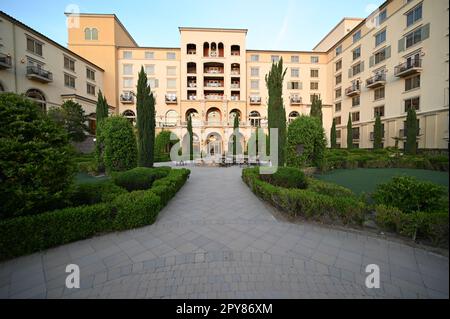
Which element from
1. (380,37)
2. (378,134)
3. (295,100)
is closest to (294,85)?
(295,100)

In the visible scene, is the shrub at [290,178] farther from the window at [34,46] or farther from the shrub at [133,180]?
the window at [34,46]


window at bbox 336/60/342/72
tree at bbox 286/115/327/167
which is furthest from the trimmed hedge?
window at bbox 336/60/342/72

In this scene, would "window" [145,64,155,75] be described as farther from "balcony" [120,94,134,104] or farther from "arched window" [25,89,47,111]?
"arched window" [25,89,47,111]

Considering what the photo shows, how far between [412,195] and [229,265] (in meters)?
4.65

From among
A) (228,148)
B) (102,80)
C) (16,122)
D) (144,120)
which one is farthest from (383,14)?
(102,80)

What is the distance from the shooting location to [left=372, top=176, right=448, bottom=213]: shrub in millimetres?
4230

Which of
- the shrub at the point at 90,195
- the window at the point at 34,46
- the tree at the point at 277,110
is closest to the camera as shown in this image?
the shrub at the point at 90,195

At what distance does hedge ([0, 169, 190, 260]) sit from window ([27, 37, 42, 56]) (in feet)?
105

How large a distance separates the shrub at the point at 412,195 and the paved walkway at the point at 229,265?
1.18 meters

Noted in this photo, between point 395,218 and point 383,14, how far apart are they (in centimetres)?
3625

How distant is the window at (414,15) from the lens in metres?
21.7

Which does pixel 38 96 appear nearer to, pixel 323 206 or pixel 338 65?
pixel 323 206

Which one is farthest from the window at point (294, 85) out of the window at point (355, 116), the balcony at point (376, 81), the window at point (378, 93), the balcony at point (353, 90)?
the window at point (378, 93)

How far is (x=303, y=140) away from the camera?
11.1m
